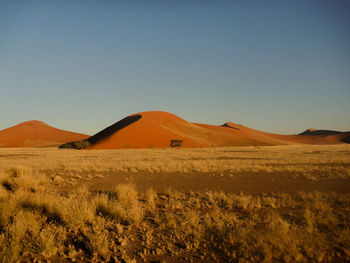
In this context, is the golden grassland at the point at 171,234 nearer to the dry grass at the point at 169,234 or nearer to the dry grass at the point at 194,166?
the dry grass at the point at 169,234

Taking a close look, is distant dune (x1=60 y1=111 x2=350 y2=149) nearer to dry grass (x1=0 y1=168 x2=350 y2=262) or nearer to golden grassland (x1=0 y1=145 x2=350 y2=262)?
golden grassland (x1=0 y1=145 x2=350 y2=262)

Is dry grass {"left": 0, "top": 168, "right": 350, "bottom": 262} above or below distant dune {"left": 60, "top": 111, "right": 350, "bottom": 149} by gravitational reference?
below

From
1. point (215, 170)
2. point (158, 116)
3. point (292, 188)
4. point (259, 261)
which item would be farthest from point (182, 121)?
point (259, 261)

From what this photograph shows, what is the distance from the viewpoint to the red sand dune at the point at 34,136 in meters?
115

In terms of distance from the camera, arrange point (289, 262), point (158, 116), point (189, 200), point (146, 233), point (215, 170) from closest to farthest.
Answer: point (289, 262) < point (146, 233) < point (189, 200) < point (215, 170) < point (158, 116)

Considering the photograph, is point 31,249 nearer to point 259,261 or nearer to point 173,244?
point 173,244

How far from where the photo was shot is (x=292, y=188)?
10039 mm

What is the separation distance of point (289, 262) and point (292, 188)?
22.6 feet

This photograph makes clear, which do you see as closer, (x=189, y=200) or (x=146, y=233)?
(x=146, y=233)

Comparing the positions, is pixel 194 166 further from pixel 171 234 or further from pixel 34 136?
pixel 34 136

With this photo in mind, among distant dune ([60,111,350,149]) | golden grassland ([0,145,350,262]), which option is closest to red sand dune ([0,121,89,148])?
distant dune ([60,111,350,149])

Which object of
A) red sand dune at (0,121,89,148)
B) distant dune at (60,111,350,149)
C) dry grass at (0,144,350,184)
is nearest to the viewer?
dry grass at (0,144,350,184)

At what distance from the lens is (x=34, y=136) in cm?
12800

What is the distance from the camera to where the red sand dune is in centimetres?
11462
